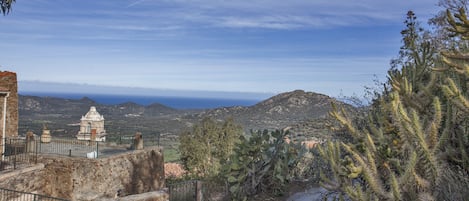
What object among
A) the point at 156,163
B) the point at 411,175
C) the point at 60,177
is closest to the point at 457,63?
the point at 411,175

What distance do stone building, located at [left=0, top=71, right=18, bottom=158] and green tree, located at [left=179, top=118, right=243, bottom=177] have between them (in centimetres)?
981

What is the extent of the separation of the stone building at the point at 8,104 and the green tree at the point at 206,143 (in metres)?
9.81

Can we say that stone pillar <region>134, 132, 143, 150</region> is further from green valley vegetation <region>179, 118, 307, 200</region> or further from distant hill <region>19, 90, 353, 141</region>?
green valley vegetation <region>179, 118, 307, 200</region>

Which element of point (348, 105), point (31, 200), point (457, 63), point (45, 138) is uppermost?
point (457, 63)

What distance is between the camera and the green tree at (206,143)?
80.8 ft

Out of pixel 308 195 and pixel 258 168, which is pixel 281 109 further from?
pixel 308 195

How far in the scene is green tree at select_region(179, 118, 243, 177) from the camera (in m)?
24.6

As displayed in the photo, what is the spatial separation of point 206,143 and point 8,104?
11297 millimetres

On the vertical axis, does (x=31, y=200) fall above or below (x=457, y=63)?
below

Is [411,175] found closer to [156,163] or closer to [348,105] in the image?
[348,105]

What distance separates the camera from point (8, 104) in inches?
722

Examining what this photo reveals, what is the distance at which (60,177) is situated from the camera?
18.1m

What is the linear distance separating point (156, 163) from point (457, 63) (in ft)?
64.1

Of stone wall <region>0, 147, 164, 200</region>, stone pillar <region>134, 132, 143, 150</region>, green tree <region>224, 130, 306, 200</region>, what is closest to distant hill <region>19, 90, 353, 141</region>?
green tree <region>224, 130, 306, 200</region>
